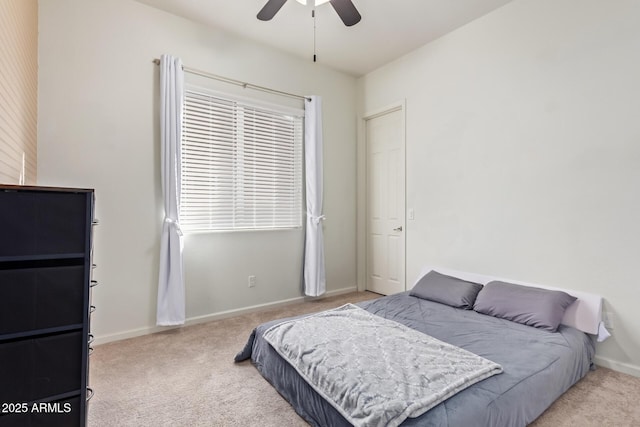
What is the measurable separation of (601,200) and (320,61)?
3.14 meters

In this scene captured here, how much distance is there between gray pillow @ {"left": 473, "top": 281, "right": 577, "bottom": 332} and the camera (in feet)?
7.23

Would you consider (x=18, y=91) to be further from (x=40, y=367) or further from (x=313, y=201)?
(x=313, y=201)

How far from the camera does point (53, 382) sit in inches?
44.9

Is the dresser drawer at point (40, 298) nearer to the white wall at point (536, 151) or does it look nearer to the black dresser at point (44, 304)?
the black dresser at point (44, 304)

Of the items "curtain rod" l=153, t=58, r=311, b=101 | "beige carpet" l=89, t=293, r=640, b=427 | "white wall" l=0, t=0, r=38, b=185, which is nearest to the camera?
"white wall" l=0, t=0, r=38, b=185

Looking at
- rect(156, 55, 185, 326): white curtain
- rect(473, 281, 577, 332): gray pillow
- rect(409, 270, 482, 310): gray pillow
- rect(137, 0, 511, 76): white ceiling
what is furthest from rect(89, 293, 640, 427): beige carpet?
rect(137, 0, 511, 76): white ceiling

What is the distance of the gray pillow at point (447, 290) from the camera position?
2.68m

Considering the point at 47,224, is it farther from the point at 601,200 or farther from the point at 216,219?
the point at 601,200

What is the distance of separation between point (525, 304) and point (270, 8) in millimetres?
2825

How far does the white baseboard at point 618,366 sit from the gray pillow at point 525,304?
1.51 ft

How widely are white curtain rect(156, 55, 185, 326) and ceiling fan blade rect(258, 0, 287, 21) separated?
1.10m

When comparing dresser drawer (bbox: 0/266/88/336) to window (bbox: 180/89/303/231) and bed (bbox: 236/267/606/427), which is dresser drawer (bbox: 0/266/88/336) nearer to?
bed (bbox: 236/267/606/427)

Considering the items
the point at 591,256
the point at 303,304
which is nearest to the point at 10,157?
the point at 303,304

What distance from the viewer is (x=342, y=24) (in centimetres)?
311
